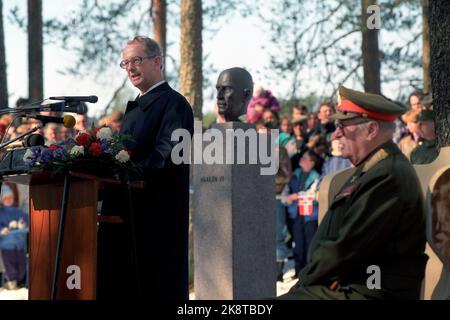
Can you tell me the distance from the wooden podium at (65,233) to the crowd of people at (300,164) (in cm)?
657

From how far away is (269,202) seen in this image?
10805 millimetres

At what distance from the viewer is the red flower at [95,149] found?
6.75m

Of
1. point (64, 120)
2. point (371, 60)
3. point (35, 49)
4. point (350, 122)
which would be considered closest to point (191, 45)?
point (371, 60)

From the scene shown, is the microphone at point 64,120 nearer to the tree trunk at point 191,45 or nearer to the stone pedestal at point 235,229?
the stone pedestal at point 235,229

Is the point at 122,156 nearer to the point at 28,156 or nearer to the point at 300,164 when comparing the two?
the point at 28,156

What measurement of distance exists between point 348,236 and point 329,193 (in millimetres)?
1494

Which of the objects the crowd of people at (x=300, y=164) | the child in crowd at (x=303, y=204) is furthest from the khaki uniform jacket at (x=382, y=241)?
the child in crowd at (x=303, y=204)

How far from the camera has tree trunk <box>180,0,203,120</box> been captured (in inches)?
655

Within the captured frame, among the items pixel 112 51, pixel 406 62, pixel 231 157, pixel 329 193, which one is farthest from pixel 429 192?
pixel 406 62

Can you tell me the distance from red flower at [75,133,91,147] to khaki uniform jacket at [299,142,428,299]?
2.17 meters

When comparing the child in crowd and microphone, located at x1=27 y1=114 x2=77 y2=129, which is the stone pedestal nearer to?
the child in crowd

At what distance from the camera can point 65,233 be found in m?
6.84

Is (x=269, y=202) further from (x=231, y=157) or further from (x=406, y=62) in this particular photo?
(x=406, y=62)

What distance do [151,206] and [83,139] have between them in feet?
2.86
